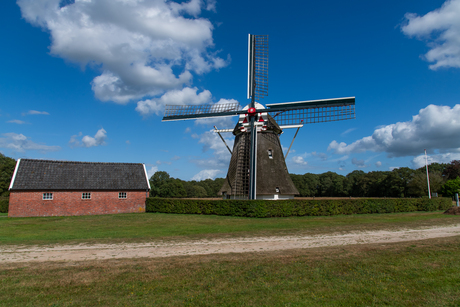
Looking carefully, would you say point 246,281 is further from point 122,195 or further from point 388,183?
point 388,183

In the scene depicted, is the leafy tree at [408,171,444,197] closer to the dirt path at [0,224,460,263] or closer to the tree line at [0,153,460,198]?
the tree line at [0,153,460,198]

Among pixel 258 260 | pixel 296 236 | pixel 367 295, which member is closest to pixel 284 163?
pixel 296 236

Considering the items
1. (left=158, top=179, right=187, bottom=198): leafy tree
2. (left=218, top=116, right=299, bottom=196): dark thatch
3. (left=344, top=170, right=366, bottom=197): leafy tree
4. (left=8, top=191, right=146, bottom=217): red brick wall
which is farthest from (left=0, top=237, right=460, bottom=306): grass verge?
(left=344, top=170, right=366, bottom=197): leafy tree

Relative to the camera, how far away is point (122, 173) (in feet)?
92.7

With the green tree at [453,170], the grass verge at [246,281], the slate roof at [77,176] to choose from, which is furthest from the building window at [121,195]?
the green tree at [453,170]

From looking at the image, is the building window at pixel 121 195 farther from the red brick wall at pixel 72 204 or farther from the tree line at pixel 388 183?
the tree line at pixel 388 183

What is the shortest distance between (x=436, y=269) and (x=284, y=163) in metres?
18.4

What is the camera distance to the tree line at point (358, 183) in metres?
47.2

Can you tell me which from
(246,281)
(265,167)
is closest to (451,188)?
(265,167)

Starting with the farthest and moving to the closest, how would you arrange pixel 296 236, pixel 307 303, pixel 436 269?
pixel 296 236
pixel 436 269
pixel 307 303

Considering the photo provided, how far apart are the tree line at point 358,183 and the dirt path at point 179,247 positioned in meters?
42.9

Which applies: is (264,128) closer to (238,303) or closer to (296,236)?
(296,236)

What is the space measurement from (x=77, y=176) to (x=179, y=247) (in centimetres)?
2070

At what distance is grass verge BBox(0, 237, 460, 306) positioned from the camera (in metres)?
5.08
